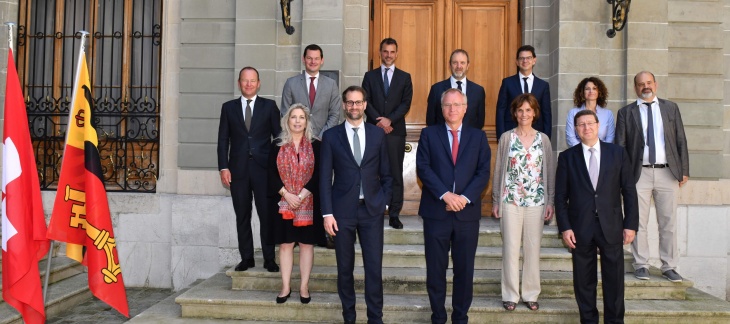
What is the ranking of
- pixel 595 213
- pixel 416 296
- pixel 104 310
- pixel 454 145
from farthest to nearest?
pixel 104 310 < pixel 416 296 < pixel 454 145 < pixel 595 213

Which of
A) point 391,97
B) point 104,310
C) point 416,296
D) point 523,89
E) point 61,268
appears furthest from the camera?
point 61,268

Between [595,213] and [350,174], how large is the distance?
1870 mm

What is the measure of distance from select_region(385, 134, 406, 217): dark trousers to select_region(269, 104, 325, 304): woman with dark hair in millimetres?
1372

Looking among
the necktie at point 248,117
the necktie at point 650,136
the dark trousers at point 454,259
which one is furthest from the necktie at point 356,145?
the necktie at point 650,136

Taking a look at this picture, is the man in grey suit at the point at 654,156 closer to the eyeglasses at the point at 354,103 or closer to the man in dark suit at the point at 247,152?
the eyeglasses at the point at 354,103

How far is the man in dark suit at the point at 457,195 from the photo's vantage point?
4785 mm

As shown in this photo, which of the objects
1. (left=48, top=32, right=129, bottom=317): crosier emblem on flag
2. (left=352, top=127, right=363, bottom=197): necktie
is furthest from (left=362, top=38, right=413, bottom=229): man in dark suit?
(left=48, top=32, right=129, bottom=317): crosier emblem on flag

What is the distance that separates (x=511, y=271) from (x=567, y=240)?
0.54 meters

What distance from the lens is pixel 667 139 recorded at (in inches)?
232

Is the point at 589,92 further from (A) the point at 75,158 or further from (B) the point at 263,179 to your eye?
(A) the point at 75,158

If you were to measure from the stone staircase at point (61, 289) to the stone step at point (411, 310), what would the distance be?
1.78 meters

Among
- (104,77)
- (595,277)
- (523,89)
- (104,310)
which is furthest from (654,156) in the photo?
(104,77)

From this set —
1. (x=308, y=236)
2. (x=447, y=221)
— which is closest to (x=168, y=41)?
(x=308, y=236)

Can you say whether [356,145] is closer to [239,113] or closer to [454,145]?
[454,145]
